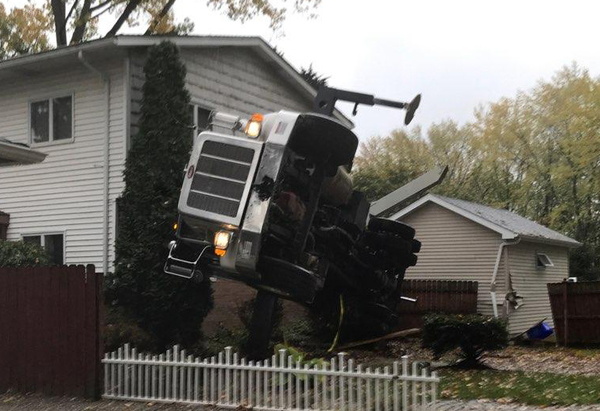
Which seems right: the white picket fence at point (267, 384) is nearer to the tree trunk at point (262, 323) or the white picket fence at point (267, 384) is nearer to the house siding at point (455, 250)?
the tree trunk at point (262, 323)

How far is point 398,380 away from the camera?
27.8 ft

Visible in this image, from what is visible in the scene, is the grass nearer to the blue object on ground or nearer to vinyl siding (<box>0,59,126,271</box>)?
vinyl siding (<box>0,59,126,271</box>)

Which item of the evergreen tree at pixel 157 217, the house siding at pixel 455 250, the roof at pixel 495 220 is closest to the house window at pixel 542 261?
the roof at pixel 495 220

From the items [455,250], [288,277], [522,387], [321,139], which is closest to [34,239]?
[288,277]

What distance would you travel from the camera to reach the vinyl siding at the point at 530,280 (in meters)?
24.7

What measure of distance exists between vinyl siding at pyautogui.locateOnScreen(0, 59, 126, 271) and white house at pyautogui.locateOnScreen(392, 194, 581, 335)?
12051 millimetres

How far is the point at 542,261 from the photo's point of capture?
26312mm

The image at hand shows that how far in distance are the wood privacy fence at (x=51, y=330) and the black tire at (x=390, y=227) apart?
454 cm

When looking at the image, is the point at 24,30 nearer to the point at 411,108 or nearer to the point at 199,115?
the point at 199,115

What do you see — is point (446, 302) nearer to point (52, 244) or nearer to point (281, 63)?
point (281, 63)

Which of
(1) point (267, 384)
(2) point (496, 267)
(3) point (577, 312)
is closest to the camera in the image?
(1) point (267, 384)

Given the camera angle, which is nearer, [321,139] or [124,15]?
[321,139]

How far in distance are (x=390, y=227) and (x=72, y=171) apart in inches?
296

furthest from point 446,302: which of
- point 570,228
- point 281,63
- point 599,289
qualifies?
point 570,228
